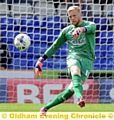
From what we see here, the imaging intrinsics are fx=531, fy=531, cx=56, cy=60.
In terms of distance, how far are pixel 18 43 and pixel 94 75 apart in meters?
2.34

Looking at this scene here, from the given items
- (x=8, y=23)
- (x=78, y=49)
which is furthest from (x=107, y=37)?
(x=78, y=49)

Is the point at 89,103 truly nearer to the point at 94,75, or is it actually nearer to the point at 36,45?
the point at 94,75

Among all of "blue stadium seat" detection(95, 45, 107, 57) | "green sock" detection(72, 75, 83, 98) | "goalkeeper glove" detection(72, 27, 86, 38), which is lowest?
"green sock" detection(72, 75, 83, 98)

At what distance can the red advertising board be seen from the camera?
11.0 m

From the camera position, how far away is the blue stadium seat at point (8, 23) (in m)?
12.0

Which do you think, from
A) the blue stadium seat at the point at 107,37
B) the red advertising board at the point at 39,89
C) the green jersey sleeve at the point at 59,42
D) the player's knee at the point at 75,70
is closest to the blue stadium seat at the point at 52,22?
the blue stadium seat at the point at 107,37

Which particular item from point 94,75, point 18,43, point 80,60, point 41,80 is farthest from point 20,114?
point 94,75

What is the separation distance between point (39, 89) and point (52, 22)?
176 cm

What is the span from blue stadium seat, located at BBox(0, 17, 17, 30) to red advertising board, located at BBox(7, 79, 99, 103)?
55.4 inches

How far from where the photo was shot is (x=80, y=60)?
290 inches

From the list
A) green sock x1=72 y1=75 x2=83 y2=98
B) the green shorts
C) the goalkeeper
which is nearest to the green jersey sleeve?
the goalkeeper

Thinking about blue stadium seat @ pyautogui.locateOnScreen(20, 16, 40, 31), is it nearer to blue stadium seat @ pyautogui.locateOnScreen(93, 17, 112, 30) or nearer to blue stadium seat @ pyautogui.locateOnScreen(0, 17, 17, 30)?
blue stadium seat @ pyautogui.locateOnScreen(0, 17, 17, 30)

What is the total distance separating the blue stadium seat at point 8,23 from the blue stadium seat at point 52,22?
0.67 m

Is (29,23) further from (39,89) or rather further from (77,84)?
(77,84)
